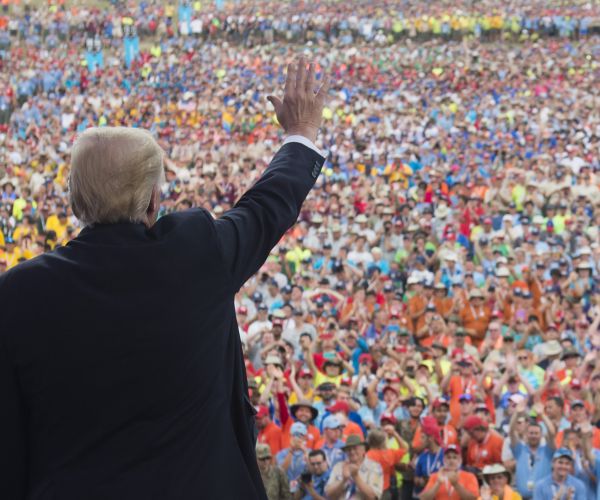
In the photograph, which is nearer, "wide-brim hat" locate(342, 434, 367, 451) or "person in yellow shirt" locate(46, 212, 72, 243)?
"wide-brim hat" locate(342, 434, 367, 451)

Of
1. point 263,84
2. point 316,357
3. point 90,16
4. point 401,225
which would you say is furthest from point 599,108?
point 90,16

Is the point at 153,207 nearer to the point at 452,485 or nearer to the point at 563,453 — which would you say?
the point at 452,485

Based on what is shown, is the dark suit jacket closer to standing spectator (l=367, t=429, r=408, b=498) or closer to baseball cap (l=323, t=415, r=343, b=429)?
standing spectator (l=367, t=429, r=408, b=498)

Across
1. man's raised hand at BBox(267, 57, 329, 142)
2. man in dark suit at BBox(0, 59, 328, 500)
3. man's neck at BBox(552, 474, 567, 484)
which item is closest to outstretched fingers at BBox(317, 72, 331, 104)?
man's raised hand at BBox(267, 57, 329, 142)

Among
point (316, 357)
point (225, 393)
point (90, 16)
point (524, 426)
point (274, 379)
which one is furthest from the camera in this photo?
point (90, 16)

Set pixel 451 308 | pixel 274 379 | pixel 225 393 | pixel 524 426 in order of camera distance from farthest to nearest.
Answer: pixel 451 308
pixel 274 379
pixel 524 426
pixel 225 393

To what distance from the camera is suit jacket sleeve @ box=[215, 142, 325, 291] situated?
1587 mm

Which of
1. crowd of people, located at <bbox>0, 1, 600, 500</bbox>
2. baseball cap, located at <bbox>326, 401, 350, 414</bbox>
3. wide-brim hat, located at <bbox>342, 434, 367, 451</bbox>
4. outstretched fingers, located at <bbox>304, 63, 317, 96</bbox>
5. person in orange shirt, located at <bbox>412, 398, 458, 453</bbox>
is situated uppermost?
outstretched fingers, located at <bbox>304, 63, 317, 96</bbox>

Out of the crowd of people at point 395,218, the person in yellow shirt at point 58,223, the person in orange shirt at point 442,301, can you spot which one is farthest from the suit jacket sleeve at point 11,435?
the person in yellow shirt at point 58,223

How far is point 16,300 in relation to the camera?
4.69 feet

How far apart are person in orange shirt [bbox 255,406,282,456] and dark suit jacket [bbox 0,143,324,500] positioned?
5.31m

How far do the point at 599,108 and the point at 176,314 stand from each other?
20.5 m

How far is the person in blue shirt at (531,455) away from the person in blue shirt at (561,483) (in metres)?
0.12

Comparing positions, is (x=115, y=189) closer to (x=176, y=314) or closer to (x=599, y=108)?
(x=176, y=314)
